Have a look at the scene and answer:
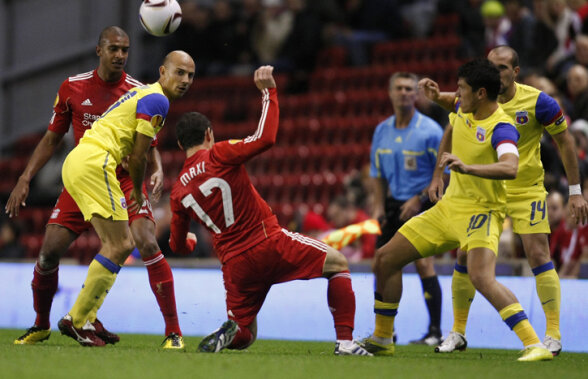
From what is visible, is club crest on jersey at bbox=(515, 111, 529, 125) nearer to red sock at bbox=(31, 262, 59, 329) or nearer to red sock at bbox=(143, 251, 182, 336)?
red sock at bbox=(143, 251, 182, 336)

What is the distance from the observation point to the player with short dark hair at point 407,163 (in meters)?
7.55

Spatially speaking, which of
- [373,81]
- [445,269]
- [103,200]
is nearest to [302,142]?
[373,81]

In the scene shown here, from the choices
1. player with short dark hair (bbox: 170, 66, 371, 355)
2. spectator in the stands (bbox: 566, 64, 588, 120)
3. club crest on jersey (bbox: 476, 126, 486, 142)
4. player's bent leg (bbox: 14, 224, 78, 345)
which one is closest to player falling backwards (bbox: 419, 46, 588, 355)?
→ club crest on jersey (bbox: 476, 126, 486, 142)

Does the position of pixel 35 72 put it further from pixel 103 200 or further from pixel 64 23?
pixel 103 200

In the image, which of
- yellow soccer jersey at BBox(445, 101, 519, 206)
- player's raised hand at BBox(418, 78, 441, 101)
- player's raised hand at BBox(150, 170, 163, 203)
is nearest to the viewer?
yellow soccer jersey at BBox(445, 101, 519, 206)

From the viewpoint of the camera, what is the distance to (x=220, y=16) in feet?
53.0

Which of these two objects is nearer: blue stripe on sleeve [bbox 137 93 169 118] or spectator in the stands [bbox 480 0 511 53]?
blue stripe on sleeve [bbox 137 93 169 118]

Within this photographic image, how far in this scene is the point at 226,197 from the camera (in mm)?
5793

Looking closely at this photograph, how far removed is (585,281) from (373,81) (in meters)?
7.13

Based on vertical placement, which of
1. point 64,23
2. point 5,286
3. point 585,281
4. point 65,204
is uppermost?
point 64,23

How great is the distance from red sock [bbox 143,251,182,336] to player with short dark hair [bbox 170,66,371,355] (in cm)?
81

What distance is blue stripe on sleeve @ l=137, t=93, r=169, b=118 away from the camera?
244 inches

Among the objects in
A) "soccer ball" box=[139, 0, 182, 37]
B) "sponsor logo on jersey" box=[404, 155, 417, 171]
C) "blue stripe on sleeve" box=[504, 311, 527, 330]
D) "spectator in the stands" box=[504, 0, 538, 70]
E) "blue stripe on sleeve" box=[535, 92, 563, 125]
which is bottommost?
"blue stripe on sleeve" box=[504, 311, 527, 330]

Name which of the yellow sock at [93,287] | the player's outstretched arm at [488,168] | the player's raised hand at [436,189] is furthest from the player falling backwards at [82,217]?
the player's outstretched arm at [488,168]
